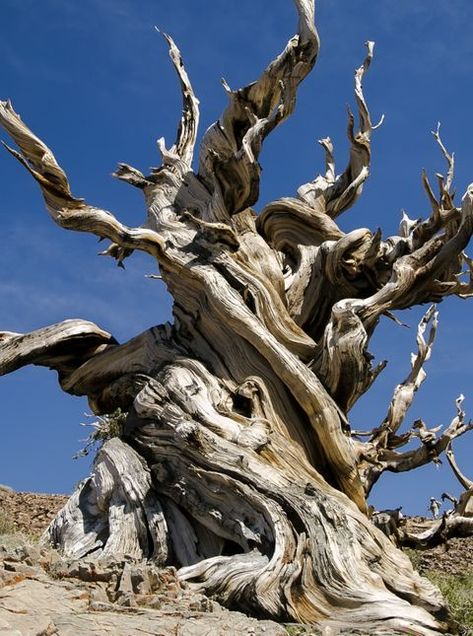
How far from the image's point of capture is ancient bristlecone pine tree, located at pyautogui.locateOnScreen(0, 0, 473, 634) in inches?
235

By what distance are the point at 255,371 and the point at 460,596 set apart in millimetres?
2384

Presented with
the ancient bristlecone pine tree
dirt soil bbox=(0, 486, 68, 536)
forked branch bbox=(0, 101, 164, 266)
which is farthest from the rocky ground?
dirt soil bbox=(0, 486, 68, 536)

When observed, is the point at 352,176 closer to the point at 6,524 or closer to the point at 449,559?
the point at 449,559

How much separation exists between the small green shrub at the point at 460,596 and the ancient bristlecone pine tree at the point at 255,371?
0.76ft

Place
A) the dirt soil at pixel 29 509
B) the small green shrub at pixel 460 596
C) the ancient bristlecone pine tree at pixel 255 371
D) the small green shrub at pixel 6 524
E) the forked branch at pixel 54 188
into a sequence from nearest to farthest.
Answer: the small green shrub at pixel 460 596, the ancient bristlecone pine tree at pixel 255 371, the forked branch at pixel 54 188, the small green shrub at pixel 6 524, the dirt soil at pixel 29 509

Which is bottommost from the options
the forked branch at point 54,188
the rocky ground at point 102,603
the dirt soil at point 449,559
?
the rocky ground at point 102,603

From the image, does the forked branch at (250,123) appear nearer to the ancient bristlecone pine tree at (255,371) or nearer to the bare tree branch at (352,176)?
the ancient bristlecone pine tree at (255,371)

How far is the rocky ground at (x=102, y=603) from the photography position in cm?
402

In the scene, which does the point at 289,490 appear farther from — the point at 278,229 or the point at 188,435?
the point at 278,229

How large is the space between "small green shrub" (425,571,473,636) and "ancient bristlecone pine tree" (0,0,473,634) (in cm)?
23

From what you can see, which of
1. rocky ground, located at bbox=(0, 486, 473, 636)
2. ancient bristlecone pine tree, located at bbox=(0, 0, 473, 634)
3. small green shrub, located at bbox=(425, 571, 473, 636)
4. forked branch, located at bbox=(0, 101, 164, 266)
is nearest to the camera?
rocky ground, located at bbox=(0, 486, 473, 636)

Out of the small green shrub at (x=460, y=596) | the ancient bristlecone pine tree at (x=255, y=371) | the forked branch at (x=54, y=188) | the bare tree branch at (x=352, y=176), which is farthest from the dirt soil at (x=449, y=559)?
the forked branch at (x=54, y=188)

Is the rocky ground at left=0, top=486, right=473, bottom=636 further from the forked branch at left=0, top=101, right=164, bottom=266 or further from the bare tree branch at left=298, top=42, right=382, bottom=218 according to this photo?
the bare tree branch at left=298, top=42, right=382, bottom=218

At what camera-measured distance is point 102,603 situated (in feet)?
14.8
